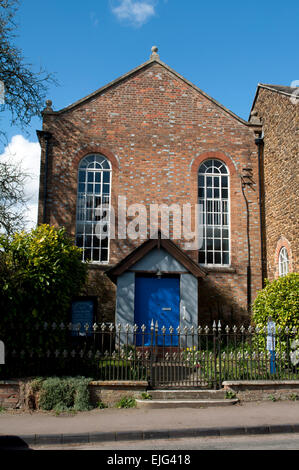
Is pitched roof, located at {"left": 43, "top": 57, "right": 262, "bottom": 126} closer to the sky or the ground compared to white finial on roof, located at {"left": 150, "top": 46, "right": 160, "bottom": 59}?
closer to the ground

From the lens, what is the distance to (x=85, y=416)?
812cm

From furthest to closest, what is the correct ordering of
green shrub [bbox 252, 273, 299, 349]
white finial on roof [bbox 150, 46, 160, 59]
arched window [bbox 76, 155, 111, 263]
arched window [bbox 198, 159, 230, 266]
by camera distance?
white finial on roof [bbox 150, 46, 160, 59]
arched window [bbox 198, 159, 230, 266]
arched window [bbox 76, 155, 111, 263]
green shrub [bbox 252, 273, 299, 349]

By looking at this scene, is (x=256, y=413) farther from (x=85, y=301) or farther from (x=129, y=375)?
(x=85, y=301)

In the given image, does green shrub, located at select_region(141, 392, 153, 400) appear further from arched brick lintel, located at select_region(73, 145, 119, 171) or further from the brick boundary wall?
arched brick lintel, located at select_region(73, 145, 119, 171)

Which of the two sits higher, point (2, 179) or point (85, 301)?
point (2, 179)

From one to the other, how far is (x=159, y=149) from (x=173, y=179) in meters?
1.24

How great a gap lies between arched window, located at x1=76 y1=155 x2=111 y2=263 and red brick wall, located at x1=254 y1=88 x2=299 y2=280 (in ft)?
18.8

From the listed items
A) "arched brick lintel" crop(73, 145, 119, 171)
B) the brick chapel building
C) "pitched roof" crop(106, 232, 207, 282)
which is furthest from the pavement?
"arched brick lintel" crop(73, 145, 119, 171)

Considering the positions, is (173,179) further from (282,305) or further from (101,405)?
(101,405)

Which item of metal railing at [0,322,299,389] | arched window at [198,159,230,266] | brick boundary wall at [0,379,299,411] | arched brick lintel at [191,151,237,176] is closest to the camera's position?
brick boundary wall at [0,379,299,411]

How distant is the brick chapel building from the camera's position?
14.6 meters

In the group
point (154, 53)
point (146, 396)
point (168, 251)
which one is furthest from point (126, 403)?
point (154, 53)
